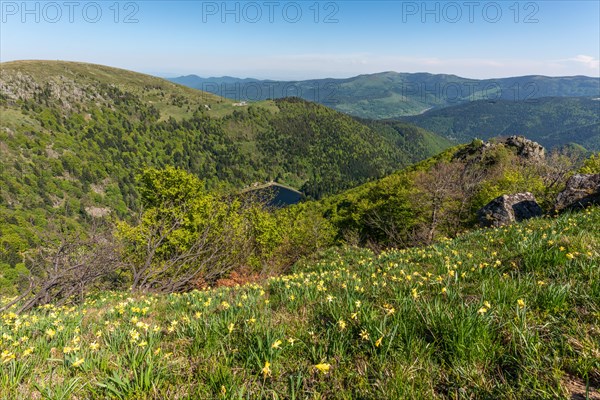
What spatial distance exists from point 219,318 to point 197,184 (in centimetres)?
3152

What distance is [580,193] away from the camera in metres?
14.9

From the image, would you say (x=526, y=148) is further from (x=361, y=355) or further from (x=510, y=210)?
(x=361, y=355)

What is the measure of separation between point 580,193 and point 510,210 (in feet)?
18.0

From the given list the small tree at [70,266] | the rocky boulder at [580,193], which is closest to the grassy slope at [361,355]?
the small tree at [70,266]

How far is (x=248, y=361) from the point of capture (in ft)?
8.98

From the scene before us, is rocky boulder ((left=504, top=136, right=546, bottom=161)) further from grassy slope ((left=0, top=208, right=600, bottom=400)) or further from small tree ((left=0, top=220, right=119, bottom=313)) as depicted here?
small tree ((left=0, top=220, right=119, bottom=313))

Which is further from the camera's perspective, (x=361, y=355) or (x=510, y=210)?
(x=510, y=210)

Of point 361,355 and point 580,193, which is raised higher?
point 580,193

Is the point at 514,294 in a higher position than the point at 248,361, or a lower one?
higher

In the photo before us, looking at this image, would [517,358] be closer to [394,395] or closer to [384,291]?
[394,395]

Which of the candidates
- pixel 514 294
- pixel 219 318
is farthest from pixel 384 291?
pixel 219 318

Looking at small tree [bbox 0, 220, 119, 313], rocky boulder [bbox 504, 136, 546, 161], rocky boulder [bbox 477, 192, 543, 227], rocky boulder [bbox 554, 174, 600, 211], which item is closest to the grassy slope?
small tree [bbox 0, 220, 119, 313]

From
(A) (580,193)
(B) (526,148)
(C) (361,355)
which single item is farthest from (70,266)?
(B) (526,148)

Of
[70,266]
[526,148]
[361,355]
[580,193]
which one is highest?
[526,148]
